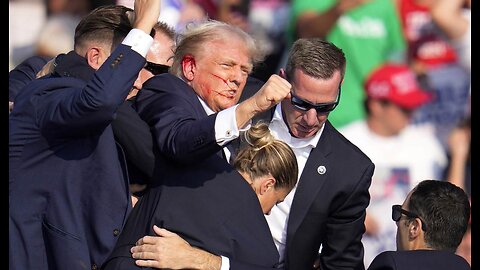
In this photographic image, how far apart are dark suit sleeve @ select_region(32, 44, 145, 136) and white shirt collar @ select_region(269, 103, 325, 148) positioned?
1.22 m

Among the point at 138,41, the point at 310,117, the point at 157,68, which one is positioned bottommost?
the point at 310,117

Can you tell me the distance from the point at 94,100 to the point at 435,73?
3.77 meters

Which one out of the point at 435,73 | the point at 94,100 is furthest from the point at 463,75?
the point at 94,100

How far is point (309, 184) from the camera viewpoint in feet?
14.7

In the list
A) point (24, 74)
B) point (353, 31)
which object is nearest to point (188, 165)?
point (24, 74)

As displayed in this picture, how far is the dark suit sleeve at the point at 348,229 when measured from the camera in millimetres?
4477

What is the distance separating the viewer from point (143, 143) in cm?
373

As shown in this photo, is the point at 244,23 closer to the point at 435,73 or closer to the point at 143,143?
the point at 435,73

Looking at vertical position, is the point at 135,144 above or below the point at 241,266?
above

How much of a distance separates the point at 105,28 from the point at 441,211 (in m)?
1.44

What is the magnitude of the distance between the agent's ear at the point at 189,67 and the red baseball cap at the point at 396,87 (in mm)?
2979

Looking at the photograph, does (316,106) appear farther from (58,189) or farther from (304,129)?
(58,189)

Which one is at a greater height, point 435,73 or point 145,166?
point 145,166

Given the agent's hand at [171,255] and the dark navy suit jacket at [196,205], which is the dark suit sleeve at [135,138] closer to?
the dark navy suit jacket at [196,205]
